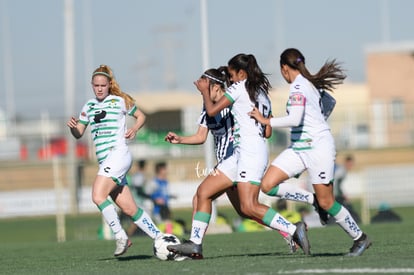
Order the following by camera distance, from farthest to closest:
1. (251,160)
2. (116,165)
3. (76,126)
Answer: (76,126), (116,165), (251,160)

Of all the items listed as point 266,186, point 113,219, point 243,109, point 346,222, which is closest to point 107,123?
point 113,219

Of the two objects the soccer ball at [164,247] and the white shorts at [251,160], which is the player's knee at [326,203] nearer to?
the white shorts at [251,160]

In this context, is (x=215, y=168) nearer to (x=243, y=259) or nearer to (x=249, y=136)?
(x=249, y=136)

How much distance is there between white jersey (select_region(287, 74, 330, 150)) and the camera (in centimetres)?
1141

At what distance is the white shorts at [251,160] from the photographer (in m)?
11.8

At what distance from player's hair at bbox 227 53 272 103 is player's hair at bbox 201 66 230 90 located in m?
0.25

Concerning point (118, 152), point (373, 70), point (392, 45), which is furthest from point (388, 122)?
point (118, 152)

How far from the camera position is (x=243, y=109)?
1181 cm

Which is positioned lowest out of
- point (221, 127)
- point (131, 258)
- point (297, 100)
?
point (131, 258)

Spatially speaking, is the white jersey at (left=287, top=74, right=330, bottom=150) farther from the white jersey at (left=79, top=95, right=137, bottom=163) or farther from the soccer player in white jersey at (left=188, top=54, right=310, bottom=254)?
the white jersey at (left=79, top=95, right=137, bottom=163)

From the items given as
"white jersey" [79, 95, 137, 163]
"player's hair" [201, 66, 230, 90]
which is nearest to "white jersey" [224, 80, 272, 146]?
"player's hair" [201, 66, 230, 90]

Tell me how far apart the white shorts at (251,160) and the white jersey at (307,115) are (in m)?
0.47

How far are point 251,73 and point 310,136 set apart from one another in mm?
966

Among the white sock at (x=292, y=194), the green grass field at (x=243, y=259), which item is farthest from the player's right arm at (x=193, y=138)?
the green grass field at (x=243, y=259)
